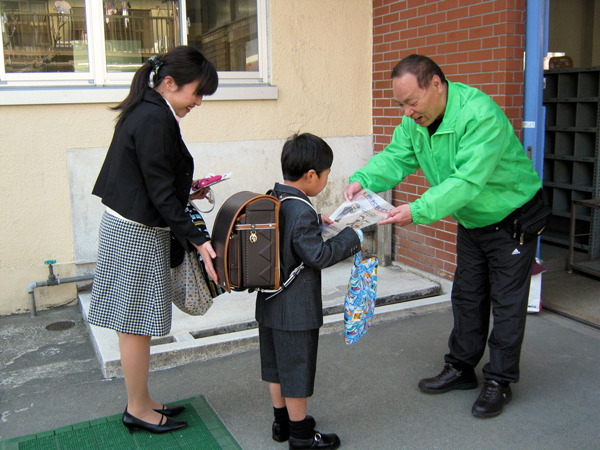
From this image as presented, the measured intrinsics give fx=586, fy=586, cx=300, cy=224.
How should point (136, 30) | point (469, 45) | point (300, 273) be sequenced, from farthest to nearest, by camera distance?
point (136, 30)
point (469, 45)
point (300, 273)

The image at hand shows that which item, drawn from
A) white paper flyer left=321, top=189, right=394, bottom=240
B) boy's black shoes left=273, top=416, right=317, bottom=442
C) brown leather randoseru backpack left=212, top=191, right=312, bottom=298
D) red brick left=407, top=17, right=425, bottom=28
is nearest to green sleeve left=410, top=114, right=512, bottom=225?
white paper flyer left=321, top=189, right=394, bottom=240

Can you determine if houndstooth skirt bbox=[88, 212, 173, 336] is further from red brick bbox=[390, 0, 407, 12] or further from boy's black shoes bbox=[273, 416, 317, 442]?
red brick bbox=[390, 0, 407, 12]

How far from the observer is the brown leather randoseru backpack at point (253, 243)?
7.95 ft

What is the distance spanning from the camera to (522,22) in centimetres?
420

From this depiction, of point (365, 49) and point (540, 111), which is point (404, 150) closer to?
point (540, 111)

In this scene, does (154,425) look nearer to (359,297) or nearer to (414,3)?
(359,297)

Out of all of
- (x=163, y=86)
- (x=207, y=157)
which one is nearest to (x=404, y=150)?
(x=163, y=86)

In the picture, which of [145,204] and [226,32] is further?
[226,32]

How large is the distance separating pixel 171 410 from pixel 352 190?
4.91 feet

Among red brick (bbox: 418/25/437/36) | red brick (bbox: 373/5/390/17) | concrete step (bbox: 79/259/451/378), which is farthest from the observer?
red brick (bbox: 373/5/390/17)

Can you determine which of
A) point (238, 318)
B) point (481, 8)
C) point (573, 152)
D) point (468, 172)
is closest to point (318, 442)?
point (468, 172)

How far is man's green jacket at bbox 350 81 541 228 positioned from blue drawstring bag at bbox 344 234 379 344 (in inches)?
13.0

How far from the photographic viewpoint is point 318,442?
108 inches

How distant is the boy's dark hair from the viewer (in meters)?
2.53
